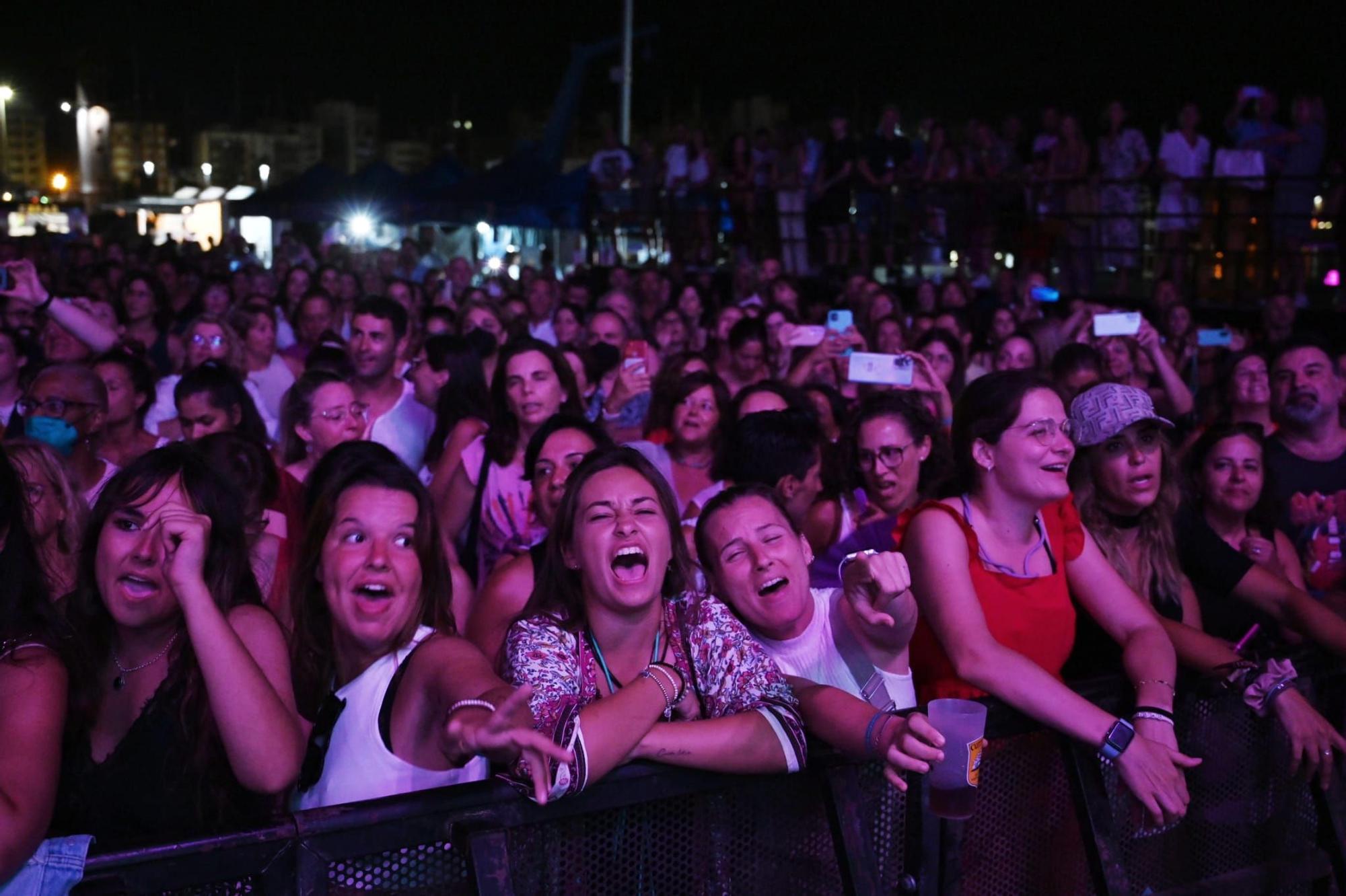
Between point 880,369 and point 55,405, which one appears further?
point 880,369

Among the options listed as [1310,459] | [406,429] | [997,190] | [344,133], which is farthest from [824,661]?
[344,133]

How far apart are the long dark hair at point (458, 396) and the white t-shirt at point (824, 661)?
8.87 feet

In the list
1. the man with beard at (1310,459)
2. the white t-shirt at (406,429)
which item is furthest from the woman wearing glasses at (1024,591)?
the white t-shirt at (406,429)

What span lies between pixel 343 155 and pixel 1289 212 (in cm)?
15123

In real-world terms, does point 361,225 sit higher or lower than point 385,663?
higher

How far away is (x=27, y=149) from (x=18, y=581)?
629 ft

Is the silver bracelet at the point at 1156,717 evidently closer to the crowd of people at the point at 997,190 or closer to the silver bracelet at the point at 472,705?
the silver bracelet at the point at 472,705

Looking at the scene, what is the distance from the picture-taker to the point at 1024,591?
3281mm

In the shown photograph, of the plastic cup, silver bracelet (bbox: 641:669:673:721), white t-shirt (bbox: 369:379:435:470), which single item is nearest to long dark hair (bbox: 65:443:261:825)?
silver bracelet (bbox: 641:669:673:721)

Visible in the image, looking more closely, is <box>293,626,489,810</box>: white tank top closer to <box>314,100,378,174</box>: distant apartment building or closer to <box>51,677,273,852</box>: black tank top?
<box>51,677,273,852</box>: black tank top

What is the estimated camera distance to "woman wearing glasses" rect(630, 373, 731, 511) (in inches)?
213

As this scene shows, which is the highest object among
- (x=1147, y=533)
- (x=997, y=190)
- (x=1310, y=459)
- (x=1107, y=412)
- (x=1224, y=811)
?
(x=997, y=190)

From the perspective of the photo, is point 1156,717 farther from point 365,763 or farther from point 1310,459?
point 1310,459

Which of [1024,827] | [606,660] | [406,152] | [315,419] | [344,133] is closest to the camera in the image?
[606,660]
